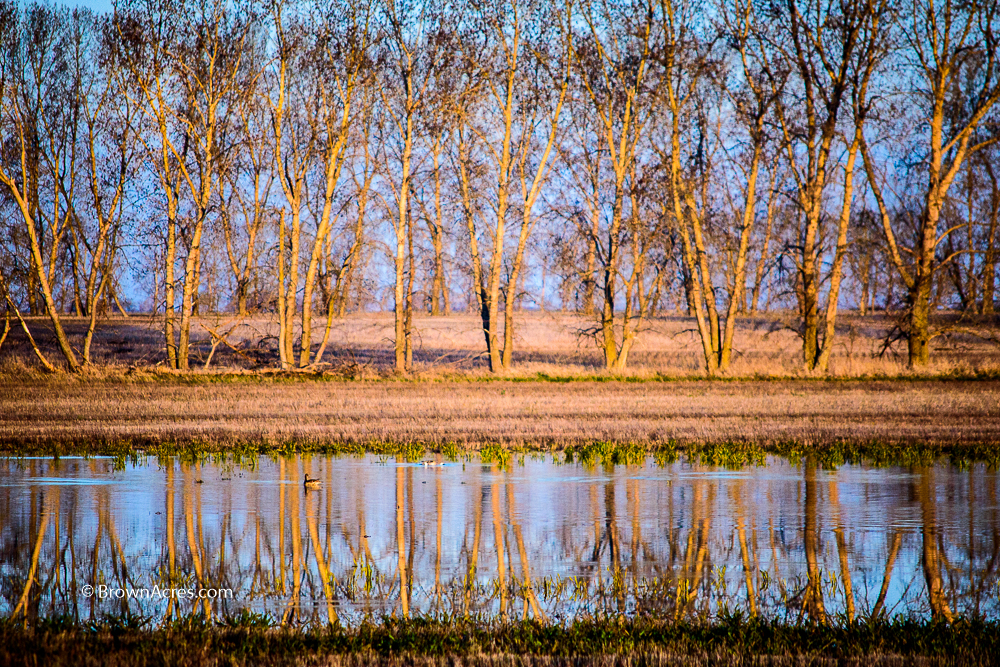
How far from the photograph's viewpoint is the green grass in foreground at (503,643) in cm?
564

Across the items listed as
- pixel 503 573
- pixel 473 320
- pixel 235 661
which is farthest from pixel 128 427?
pixel 473 320

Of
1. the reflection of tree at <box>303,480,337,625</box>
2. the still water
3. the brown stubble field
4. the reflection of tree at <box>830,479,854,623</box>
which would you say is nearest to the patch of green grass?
the brown stubble field

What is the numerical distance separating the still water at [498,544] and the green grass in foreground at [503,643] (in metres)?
0.34

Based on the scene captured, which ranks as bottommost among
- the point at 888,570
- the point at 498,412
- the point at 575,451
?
the point at 888,570

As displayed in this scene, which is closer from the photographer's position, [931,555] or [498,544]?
[931,555]

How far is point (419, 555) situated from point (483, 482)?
4.01 m

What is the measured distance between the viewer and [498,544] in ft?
28.5

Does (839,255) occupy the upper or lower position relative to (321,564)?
upper

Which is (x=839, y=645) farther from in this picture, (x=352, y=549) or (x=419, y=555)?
(x=352, y=549)

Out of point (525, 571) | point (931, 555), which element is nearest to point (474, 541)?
point (525, 571)

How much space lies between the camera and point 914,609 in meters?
6.80

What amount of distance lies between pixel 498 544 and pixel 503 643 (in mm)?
2762

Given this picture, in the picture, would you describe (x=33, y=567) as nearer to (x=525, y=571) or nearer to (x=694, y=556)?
(x=525, y=571)

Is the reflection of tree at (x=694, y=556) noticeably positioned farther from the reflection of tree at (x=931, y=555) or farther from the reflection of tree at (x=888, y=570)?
the reflection of tree at (x=931, y=555)
